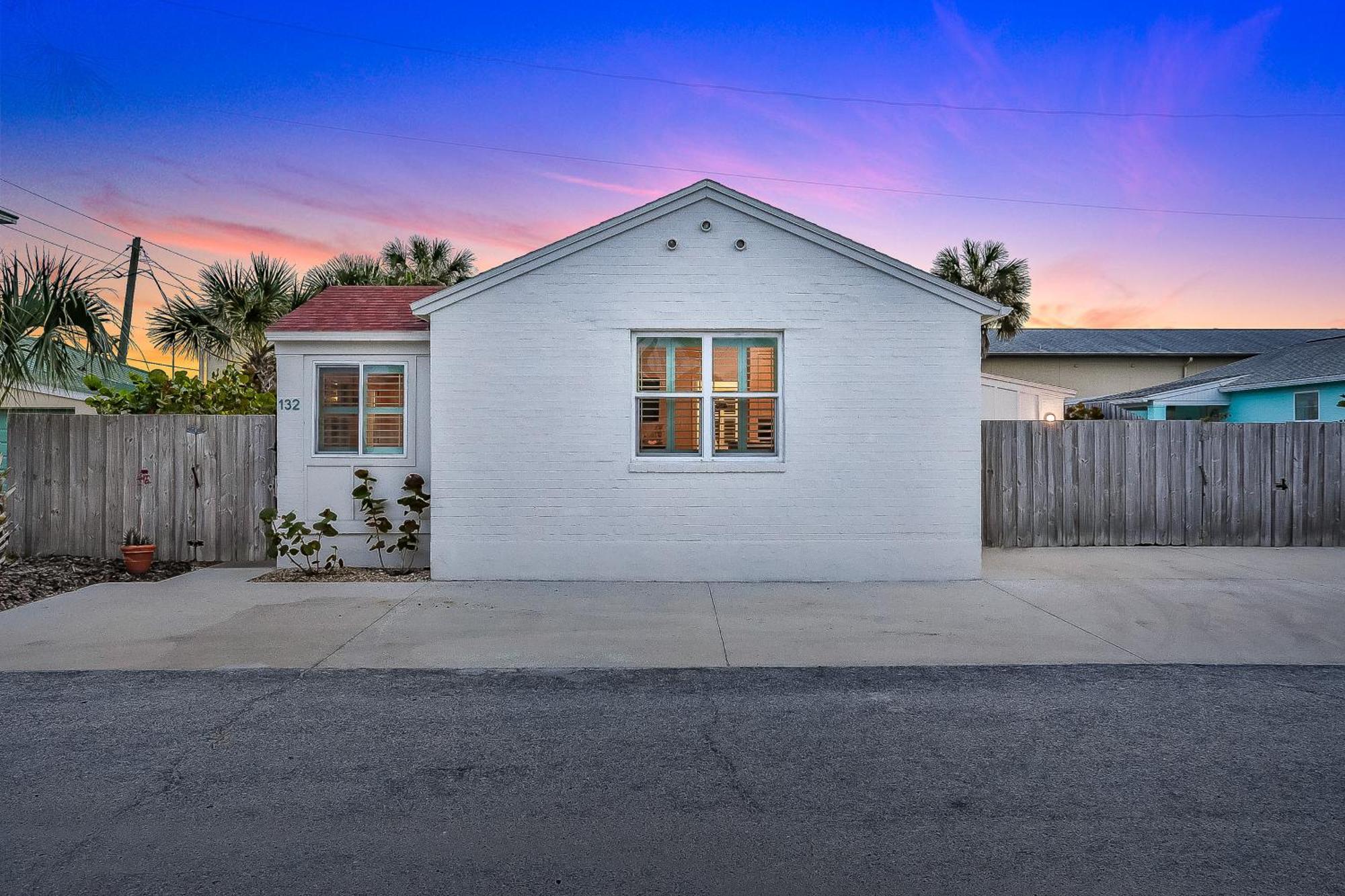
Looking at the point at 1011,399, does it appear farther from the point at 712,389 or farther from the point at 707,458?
the point at 707,458

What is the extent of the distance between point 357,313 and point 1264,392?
76.5 ft

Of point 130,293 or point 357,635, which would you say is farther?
point 130,293

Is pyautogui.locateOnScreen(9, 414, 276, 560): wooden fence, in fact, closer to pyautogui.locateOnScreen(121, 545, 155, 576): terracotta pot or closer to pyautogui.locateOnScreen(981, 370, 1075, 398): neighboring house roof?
pyautogui.locateOnScreen(121, 545, 155, 576): terracotta pot

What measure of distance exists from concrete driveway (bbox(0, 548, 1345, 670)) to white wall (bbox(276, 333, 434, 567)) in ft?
4.14

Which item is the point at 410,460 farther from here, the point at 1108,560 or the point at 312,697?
the point at 1108,560

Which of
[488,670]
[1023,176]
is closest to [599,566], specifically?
[488,670]

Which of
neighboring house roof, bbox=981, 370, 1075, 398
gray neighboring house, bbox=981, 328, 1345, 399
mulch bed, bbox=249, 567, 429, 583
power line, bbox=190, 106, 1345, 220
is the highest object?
power line, bbox=190, 106, 1345, 220

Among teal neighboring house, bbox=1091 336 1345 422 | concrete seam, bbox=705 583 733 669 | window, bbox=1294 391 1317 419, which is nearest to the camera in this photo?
concrete seam, bbox=705 583 733 669

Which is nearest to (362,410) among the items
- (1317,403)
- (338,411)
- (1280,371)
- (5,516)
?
(338,411)

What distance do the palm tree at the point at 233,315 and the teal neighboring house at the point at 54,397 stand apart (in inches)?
60.2

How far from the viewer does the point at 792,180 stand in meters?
18.6

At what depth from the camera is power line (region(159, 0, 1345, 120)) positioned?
14336mm

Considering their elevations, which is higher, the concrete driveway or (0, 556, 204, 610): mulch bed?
(0, 556, 204, 610): mulch bed

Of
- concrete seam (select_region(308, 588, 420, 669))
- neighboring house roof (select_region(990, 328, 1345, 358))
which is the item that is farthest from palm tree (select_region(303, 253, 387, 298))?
neighboring house roof (select_region(990, 328, 1345, 358))
